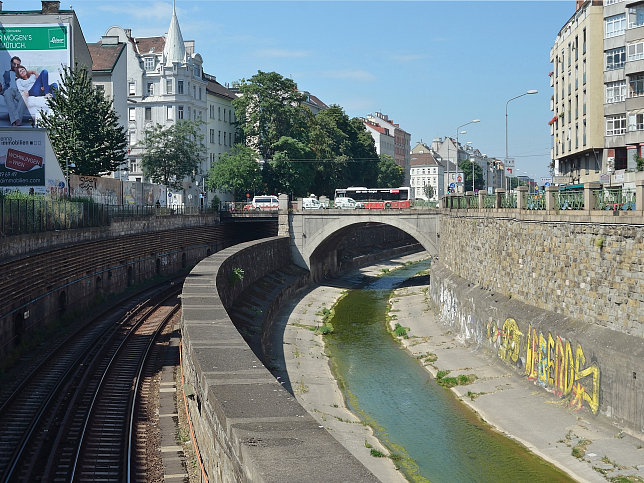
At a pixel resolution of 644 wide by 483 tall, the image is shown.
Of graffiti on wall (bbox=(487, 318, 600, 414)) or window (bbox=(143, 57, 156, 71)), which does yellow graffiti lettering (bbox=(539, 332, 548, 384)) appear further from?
window (bbox=(143, 57, 156, 71))

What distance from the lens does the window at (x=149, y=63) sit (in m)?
103

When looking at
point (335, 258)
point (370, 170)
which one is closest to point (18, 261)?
point (335, 258)

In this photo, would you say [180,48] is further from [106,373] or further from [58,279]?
[106,373]

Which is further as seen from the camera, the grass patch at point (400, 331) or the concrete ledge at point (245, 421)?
the grass patch at point (400, 331)

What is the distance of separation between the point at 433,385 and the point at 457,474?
10674 millimetres

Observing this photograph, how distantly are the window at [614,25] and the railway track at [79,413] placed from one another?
39537 millimetres

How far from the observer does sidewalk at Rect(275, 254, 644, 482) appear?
78.9 ft

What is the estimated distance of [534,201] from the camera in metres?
37.2

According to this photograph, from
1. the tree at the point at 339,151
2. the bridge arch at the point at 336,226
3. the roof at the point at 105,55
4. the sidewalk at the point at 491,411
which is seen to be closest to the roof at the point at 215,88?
the tree at the point at 339,151

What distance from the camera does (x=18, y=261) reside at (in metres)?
34.1

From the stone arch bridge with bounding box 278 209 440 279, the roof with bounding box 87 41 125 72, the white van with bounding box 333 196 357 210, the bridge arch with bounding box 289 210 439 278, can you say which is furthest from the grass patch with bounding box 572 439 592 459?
the roof with bounding box 87 41 125 72

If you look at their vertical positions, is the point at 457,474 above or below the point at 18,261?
below

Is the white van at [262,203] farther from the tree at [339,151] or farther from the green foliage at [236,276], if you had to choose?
the green foliage at [236,276]

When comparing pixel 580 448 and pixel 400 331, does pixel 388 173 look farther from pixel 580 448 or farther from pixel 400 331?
pixel 580 448
